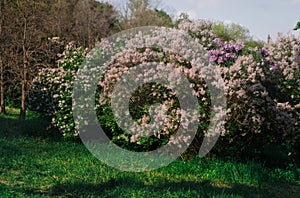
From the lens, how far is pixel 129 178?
Answer: 19.2 feet

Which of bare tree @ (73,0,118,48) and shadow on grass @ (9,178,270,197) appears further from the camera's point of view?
bare tree @ (73,0,118,48)

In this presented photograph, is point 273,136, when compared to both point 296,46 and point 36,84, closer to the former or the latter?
point 296,46

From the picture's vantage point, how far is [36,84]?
11570 millimetres

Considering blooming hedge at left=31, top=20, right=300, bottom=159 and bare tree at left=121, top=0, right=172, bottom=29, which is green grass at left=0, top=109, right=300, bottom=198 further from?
bare tree at left=121, top=0, right=172, bottom=29

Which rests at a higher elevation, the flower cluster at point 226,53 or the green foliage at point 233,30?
the green foliage at point 233,30

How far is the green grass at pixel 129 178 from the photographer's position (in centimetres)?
521

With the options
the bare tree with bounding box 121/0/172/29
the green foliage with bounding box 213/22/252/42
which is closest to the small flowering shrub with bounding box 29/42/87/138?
the bare tree with bounding box 121/0/172/29

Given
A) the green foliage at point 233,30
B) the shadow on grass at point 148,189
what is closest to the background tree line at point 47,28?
the green foliage at point 233,30

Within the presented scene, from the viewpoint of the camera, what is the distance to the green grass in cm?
521

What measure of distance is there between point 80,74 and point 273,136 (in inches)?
174

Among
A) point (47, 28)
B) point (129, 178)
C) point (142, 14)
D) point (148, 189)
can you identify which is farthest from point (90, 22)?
point (148, 189)

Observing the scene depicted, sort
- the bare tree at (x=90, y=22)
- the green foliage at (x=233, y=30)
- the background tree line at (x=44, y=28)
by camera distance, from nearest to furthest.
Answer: the background tree line at (x=44, y=28), the bare tree at (x=90, y=22), the green foliage at (x=233, y=30)

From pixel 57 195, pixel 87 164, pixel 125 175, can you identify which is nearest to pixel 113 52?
pixel 87 164

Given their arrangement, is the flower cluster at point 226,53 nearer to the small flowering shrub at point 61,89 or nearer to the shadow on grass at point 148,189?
the shadow on grass at point 148,189
